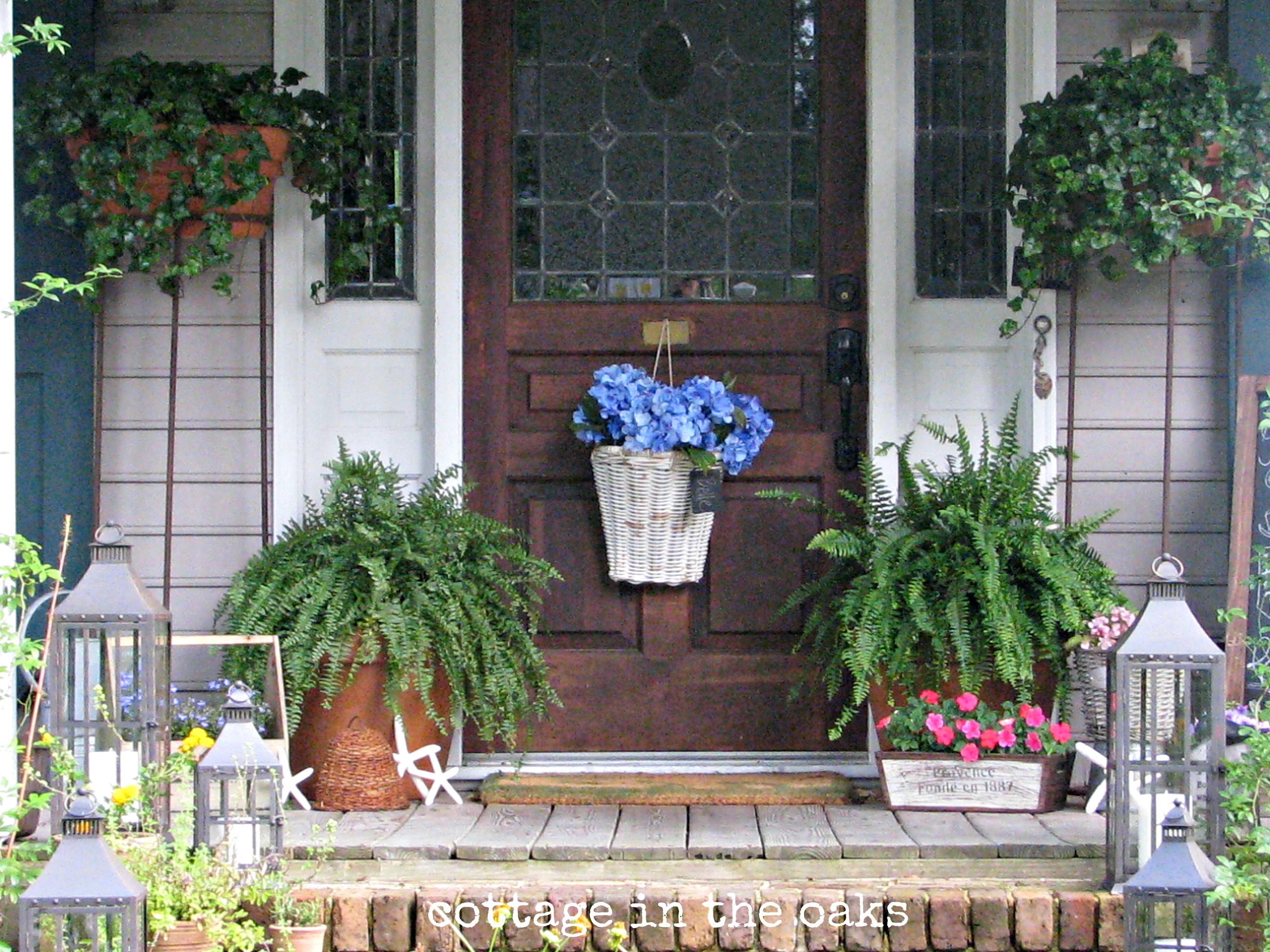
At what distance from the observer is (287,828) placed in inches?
131

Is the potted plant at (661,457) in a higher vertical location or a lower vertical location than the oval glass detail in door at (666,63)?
lower

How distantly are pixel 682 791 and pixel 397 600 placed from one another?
777mm

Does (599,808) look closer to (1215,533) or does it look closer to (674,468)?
(674,468)

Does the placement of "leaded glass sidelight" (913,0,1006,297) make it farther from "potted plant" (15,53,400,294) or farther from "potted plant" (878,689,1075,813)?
"potted plant" (15,53,400,294)

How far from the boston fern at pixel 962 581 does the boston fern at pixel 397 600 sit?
699 millimetres

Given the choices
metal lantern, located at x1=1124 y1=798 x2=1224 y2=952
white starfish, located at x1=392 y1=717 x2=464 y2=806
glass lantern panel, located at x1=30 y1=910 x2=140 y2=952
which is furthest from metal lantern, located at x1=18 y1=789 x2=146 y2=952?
metal lantern, located at x1=1124 y1=798 x2=1224 y2=952

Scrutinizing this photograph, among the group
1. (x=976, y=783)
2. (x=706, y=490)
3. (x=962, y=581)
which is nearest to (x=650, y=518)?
(x=706, y=490)

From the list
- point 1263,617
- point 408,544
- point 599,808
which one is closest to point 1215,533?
point 1263,617

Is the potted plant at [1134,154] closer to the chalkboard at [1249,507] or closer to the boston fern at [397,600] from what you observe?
the chalkboard at [1249,507]

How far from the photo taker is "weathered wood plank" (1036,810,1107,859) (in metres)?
3.15

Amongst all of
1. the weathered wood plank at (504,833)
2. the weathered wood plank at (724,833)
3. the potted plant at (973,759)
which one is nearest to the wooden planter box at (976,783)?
the potted plant at (973,759)

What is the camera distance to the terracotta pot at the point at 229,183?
3590 millimetres

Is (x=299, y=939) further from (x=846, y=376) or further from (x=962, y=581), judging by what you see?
(x=846, y=376)

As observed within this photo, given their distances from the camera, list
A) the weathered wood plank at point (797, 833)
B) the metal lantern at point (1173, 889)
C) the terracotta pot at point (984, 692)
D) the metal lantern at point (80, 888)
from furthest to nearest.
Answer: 1. the terracotta pot at point (984, 692)
2. the weathered wood plank at point (797, 833)
3. the metal lantern at point (1173, 889)
4. the metal lantern at point (80, 888)
